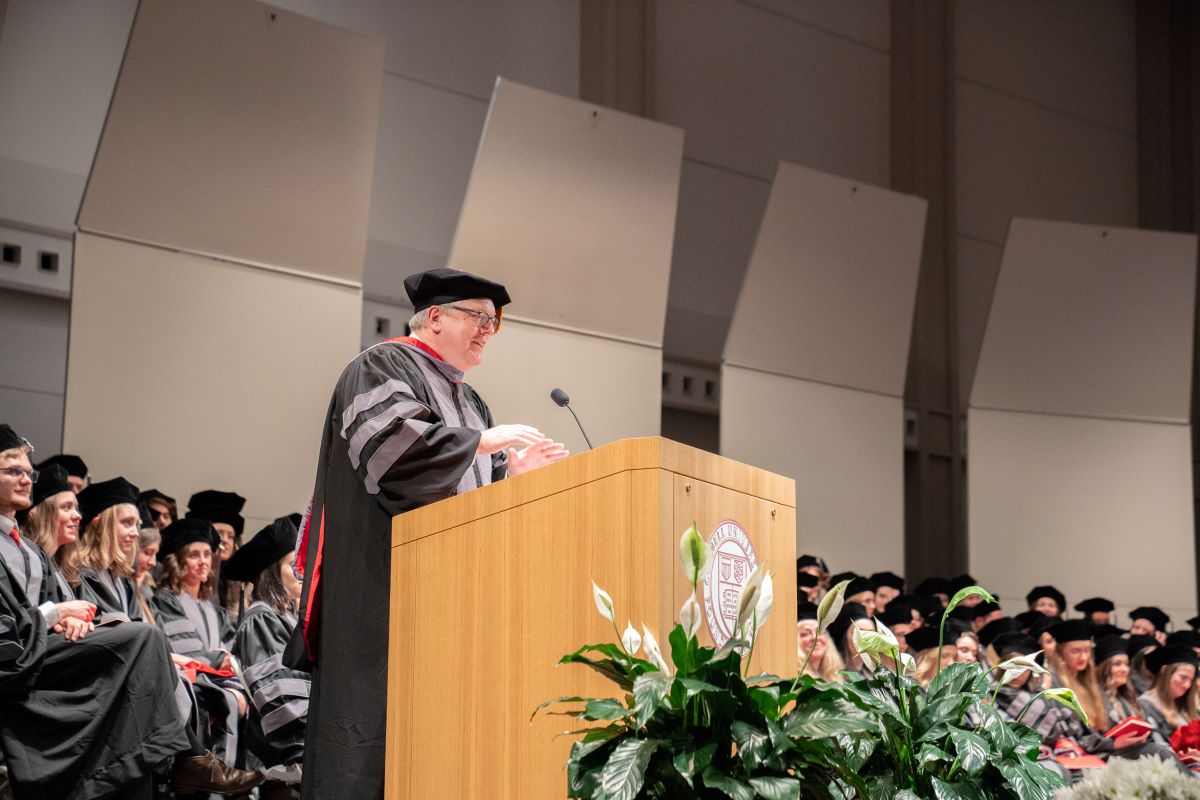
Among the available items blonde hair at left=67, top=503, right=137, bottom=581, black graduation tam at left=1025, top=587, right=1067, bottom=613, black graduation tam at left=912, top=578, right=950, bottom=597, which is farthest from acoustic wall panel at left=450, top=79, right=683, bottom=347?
black graduation tam at left=1025, top=587, right=1067, bottom=613

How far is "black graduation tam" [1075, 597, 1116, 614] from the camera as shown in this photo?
31.8 ft

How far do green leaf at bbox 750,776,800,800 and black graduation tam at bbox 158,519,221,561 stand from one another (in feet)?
13.3

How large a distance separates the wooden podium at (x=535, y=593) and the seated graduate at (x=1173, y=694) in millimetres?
5713

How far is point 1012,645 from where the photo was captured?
7.29m

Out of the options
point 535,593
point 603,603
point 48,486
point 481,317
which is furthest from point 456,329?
point 48,486

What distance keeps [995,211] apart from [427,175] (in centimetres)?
540

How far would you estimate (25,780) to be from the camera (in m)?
4.03

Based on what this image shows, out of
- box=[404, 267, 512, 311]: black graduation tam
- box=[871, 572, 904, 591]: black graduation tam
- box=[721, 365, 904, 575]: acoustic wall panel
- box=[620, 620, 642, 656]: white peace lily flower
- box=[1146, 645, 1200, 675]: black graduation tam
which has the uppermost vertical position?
box=[721, 365, 904, 575]: acoustic wall panel

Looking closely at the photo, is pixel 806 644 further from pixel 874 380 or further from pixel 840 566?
pixel 874 380

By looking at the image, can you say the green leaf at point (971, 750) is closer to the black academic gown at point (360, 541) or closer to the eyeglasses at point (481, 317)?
the black academic gown at point (360, 541)

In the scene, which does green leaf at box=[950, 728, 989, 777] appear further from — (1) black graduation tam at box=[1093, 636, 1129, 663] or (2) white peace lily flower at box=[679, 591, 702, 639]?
(1) black graduation tam at box=[1093, 636, 1129, 663]

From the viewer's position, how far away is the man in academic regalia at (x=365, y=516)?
8.79ft

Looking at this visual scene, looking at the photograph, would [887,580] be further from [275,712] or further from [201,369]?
[275,712]

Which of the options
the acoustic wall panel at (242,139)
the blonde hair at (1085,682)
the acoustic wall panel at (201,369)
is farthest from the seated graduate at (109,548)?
the blonde hair at (1085,682)
